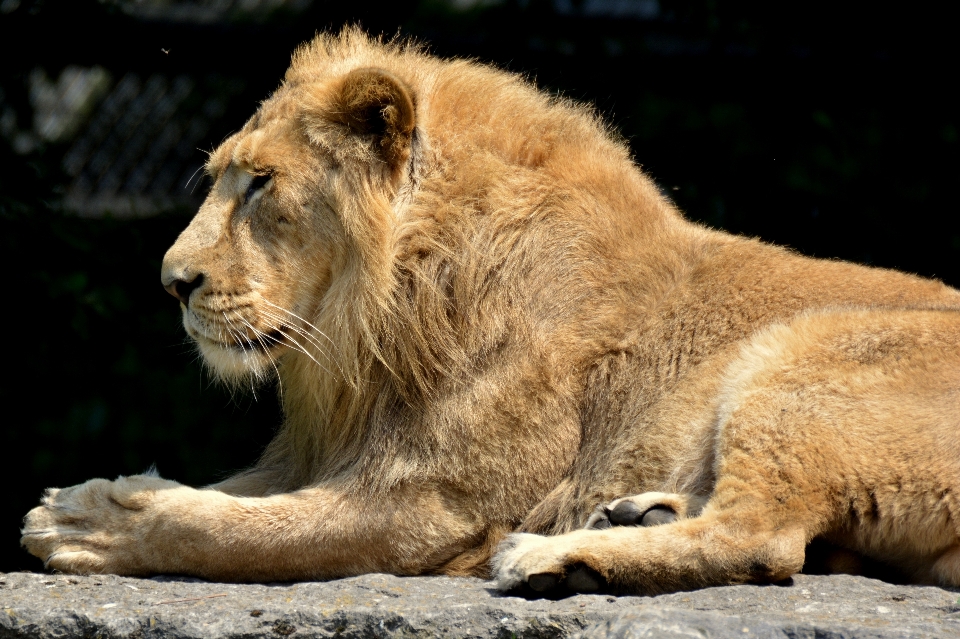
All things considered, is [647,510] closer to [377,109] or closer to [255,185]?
→ [377,109]

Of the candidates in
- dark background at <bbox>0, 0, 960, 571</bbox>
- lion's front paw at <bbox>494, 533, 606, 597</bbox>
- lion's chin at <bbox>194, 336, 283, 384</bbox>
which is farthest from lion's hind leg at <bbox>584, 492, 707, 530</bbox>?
dark background at <bbox>0, 0, 960, 571</bbox>

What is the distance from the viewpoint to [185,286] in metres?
4.03

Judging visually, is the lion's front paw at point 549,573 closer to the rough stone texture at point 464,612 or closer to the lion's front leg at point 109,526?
the rough stone texture at point 464,612

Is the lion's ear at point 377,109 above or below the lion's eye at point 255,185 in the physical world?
above

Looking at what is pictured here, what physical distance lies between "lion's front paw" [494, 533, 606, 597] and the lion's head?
997 mm

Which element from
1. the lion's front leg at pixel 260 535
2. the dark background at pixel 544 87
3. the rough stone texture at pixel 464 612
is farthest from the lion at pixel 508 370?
the dark background at pixel 544 87

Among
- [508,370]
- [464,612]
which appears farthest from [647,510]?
[464,612]

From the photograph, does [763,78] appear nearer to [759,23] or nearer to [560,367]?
[759,23]

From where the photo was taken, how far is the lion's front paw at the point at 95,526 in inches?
147

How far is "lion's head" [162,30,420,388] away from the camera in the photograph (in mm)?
3977

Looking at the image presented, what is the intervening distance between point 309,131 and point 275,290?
0.55 m

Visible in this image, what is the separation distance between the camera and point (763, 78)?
699 centimetres

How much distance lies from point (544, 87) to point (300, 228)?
2418 mm

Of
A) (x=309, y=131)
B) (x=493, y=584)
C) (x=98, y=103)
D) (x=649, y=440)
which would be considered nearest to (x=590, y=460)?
(x=649, y=440)
